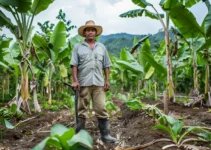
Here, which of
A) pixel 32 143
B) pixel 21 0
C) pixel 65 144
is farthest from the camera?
pixel 21 0

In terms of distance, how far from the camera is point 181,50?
8.80m

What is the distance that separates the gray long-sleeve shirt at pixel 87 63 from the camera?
4.27 meters

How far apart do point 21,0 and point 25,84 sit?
196 cm

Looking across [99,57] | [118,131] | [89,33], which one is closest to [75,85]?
[99,57]

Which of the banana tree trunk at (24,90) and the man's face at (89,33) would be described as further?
the banana tree trunk at (24,90)

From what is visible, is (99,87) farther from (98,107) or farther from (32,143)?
(32,143)

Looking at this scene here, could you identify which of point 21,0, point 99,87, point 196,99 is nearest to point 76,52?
point 99,87

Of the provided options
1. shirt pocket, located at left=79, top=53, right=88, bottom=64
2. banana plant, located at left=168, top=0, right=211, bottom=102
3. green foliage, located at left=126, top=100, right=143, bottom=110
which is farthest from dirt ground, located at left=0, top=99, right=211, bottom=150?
banana plant, located at left=168, top=0, right=211, bottom=102

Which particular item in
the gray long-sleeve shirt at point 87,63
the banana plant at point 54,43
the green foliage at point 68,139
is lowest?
the green foliage at point 68,139

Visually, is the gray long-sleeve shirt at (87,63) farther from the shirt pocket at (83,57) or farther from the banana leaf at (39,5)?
the banana leaf at (39,5)

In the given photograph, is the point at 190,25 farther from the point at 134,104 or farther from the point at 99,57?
the point at 99,57

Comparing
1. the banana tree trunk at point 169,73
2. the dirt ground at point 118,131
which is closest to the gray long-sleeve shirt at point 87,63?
the dirt ground at point 118,131

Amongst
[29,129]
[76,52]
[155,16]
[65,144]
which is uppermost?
[155,16]

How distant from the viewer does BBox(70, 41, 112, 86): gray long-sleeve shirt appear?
4.27 meters
